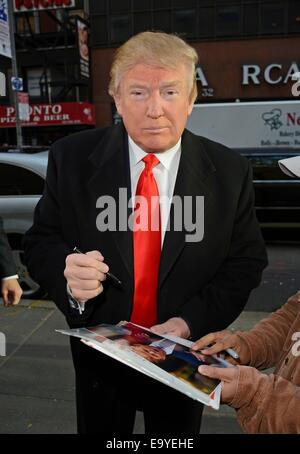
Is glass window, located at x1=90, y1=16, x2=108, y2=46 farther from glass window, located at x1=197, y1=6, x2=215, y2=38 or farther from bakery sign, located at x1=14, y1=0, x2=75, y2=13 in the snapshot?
glass window, located at x1=197, y1=6, x2=215, y2=38

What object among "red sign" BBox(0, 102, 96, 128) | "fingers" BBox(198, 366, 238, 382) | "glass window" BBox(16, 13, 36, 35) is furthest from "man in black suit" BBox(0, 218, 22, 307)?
"glass window" BBox(16, 13, 36, 35)

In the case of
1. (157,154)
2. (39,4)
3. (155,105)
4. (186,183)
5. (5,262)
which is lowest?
(5,262)

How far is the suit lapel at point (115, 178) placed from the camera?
1.78 meters

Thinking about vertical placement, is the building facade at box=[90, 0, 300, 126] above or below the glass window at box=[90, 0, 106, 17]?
below

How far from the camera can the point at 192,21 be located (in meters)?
18.6

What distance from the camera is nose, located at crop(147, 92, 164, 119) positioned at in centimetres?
163

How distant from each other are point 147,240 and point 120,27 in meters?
19.1

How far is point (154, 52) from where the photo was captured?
63.3 inches

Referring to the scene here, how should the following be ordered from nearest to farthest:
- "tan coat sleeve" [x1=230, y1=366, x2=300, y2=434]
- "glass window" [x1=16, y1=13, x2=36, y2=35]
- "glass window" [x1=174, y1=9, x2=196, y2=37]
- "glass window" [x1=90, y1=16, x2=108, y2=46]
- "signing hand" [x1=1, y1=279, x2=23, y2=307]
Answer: "tan coat sleeve" [x1=230, y1=366, x2=300, y2=434] < "signing hand" [x1=1, y1=279, x2=23, y2=307] < "glass window" [x1=174, y1=9, x2=196, y2=37] < "glass window" [x1=90, y1=16, x2=108, y2=46] < "glass window" [x1=16, y1=13, x2=36, y2=35]

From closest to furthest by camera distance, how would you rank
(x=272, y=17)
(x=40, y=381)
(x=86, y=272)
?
(x=86, y=272)
(x=40, y=381)
(x=272, y=17)

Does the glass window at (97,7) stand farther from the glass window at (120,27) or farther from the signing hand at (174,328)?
the signing hand at (174,328)

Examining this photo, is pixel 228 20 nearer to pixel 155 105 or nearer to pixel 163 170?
pixel 163 170

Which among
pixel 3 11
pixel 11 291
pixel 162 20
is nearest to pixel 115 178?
pixel 11 291

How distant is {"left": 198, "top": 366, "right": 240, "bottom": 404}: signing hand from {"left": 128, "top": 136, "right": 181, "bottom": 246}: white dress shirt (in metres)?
0.58
